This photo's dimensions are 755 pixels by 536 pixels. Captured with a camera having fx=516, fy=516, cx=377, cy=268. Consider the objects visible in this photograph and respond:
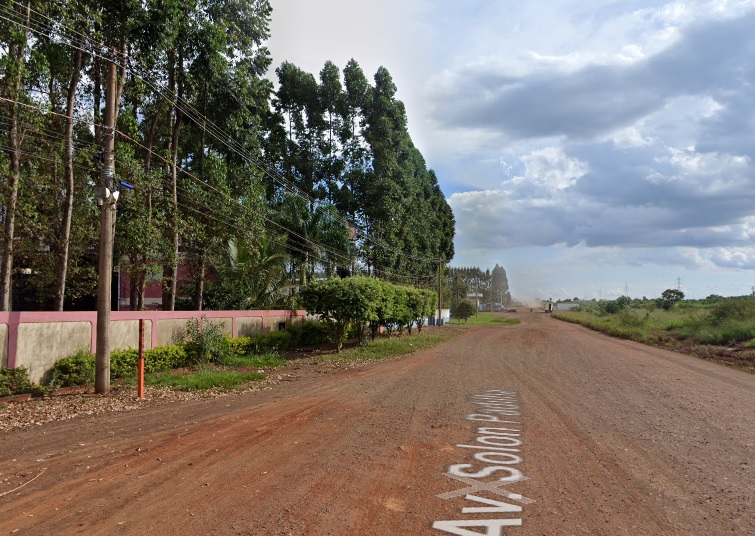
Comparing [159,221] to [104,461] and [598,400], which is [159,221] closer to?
[104,461]

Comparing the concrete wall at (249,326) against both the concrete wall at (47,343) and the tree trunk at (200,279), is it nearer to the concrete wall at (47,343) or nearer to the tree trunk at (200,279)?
the tree trunk at (200,279)

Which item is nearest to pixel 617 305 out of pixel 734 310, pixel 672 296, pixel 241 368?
pixel 672 296

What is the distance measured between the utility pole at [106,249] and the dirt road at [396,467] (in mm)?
2601

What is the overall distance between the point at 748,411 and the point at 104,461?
34.3 feet

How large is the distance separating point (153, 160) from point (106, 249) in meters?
10.3

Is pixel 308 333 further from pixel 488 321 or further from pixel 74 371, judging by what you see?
pixel 488 321

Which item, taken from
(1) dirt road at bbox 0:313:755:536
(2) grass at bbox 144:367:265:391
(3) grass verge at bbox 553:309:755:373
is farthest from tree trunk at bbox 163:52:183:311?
(3) grass verge at bbox 553:309:755:373

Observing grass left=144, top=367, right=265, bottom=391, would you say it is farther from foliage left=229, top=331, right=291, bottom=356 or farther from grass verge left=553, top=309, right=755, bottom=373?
grass verge left=553, top=309, right=755, bottom=373

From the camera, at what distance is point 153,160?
20547 millimetres

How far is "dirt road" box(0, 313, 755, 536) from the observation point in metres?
4.28

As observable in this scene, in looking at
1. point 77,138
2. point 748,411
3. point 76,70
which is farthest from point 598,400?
point 77,138

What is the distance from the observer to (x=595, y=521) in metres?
4.29

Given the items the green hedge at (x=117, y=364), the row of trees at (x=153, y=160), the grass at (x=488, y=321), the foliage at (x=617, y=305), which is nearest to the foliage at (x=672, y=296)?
the foliage at (x=617, y=305)

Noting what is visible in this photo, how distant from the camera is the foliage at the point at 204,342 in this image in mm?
16672
